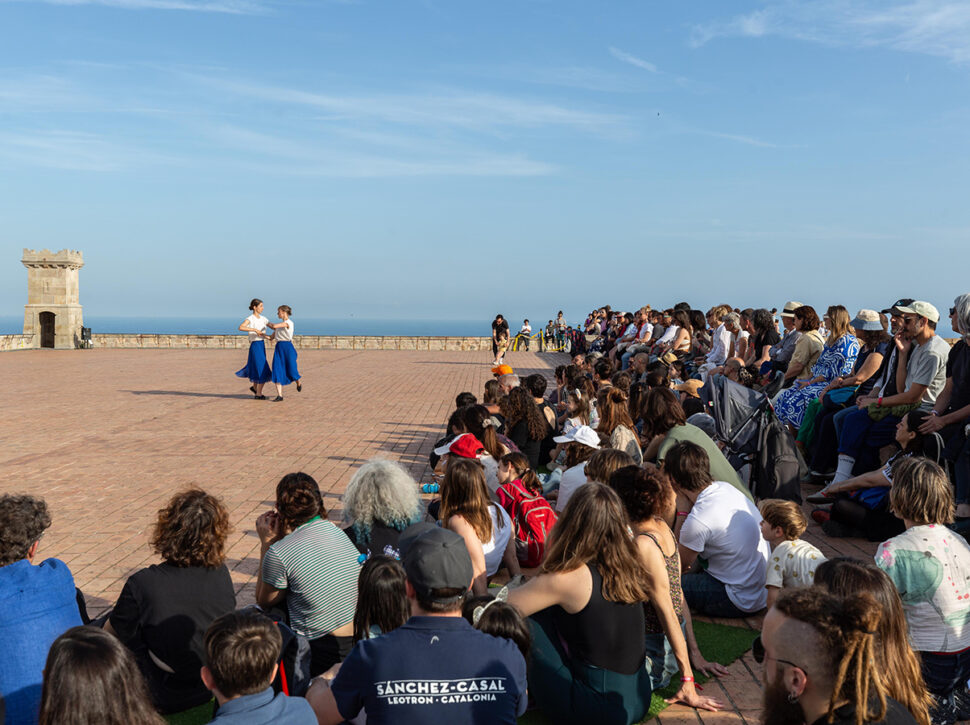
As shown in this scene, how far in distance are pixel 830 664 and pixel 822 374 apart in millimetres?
7161

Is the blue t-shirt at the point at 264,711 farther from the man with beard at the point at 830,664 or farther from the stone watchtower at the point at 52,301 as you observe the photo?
the stone watchtower at the point at 52,301

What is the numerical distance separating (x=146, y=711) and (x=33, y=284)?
117 ft

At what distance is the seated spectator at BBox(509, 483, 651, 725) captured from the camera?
130 inches

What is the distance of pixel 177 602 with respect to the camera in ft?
11.9

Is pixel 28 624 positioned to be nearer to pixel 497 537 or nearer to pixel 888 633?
pixel 497 537

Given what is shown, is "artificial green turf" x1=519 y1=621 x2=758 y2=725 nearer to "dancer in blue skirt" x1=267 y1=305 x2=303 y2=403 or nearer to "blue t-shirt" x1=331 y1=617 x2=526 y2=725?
"blue t-shirt" x1=331 y1=617 x2=526 y2=725

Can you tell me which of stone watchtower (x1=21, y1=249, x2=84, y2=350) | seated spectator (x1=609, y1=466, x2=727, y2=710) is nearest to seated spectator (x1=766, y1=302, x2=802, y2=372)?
seated spectator (x1=609, y1=466, x2=727, y2=710)

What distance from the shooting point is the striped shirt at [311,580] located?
391cm

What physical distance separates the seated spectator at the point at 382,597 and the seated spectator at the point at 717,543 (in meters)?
2.07

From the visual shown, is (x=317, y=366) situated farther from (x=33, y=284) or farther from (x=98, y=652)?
(x=98, y=652)

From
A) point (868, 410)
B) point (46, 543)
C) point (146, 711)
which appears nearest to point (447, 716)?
point (146, 711)

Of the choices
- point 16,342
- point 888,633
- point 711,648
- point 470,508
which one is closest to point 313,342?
point 16,342

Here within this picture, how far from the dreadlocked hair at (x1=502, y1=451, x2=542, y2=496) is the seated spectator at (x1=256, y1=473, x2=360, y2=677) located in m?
1.90

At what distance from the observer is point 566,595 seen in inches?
130
